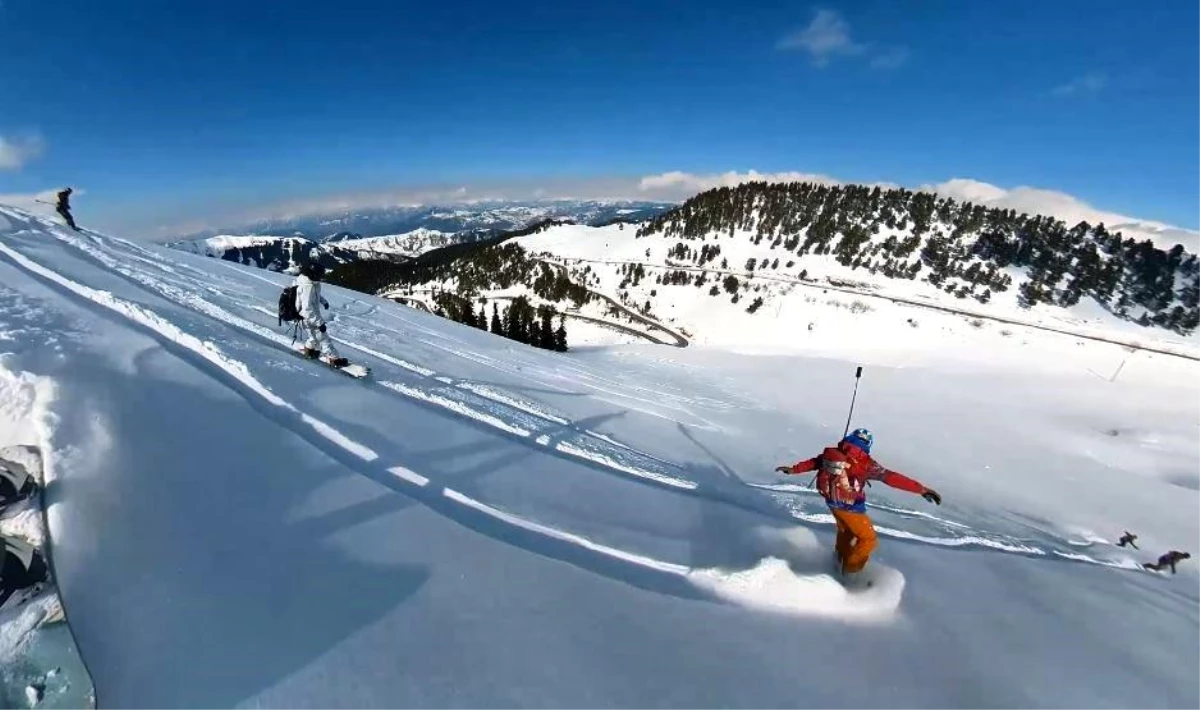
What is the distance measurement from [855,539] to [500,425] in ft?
24.8

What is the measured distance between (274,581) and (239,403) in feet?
18.5

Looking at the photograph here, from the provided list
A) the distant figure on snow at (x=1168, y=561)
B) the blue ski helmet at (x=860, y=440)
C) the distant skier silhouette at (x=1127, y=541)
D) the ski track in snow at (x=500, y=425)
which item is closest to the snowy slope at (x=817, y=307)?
the distant skier silhouette at (x=1127, y=541)

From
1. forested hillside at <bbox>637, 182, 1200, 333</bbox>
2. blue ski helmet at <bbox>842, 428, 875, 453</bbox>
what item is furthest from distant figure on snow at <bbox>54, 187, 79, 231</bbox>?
forested hillside at <bbox>637, 182, 1200, 333</bbox>

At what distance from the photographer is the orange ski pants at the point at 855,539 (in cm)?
721

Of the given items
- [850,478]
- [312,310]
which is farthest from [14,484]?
[850,478]

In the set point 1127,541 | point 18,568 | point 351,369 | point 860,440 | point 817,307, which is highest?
point 860,440

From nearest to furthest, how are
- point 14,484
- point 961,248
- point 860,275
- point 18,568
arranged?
point 18,568, point 14,484, point 860,275, point 961,248

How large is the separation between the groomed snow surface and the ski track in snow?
0.10m

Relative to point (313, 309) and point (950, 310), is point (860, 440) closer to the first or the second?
point (313, 309)

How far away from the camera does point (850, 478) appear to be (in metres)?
7.42

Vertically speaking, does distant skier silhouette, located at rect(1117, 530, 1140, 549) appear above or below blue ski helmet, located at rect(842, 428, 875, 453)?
below

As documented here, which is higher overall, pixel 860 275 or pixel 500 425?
pixel 500 425

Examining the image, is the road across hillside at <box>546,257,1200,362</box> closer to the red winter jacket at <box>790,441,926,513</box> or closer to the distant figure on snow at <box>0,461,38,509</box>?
the red winter jacket at <box>790,441,926,513</box>

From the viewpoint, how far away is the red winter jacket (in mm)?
7391
